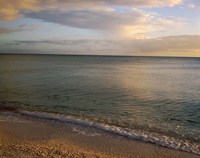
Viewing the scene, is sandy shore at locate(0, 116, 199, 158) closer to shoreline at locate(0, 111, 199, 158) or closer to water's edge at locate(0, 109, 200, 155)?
shoreline at locate(0, 111, 199, 158)

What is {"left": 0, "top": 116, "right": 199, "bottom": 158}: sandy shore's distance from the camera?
1039 centimetres

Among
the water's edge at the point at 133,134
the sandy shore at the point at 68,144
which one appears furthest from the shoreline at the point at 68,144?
the water's edge at the point at 133,134

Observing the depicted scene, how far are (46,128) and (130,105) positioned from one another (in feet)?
28.4

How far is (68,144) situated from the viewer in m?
11.6

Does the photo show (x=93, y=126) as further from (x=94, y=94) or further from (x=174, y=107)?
(x=94, y=94)

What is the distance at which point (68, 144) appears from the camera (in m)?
11.6

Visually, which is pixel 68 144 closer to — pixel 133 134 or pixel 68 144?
pixel 68 144

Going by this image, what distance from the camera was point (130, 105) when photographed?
21.2 meters

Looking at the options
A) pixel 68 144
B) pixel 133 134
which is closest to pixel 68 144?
pixel 68 144

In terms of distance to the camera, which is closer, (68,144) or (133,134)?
(68,144)

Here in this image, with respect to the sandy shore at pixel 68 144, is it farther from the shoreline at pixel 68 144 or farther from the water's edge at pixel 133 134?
the water's edge at pixel 133 134

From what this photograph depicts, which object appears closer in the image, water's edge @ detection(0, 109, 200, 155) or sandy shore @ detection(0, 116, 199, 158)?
sandy shore @ detection(0, 116, 199, 158)

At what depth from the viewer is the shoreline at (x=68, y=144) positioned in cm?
1048

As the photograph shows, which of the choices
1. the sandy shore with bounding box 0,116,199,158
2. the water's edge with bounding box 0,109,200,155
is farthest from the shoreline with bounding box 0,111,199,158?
the water's edge with bounding box 0,109,200,155
